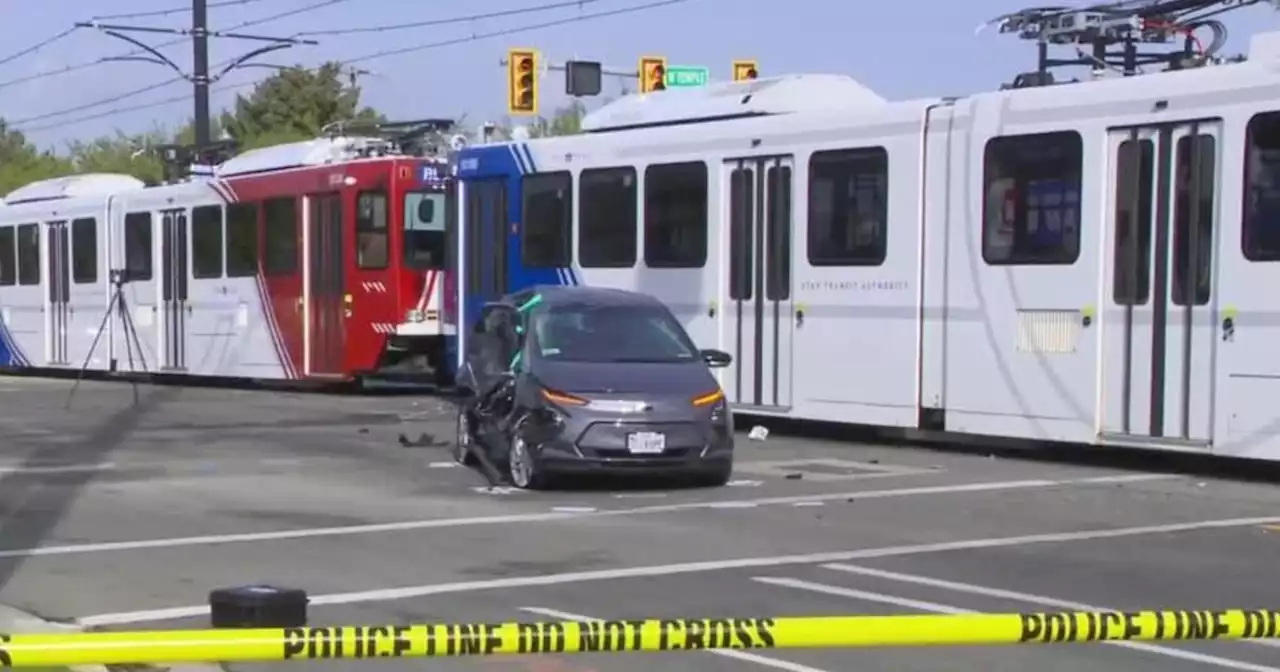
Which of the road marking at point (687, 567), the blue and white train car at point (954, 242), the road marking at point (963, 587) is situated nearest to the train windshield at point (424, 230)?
the blue and white train car at point (954, 242)

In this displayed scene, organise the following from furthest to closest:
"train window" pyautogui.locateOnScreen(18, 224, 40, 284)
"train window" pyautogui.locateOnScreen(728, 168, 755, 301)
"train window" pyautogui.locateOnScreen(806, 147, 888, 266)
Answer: "train window" pyautogui.locateOnScreen(18, 224, 40, 284)
"train window" pyautogui.locateOnScreen(728, 168, 755, 301)
"train window" pyautogui.locateOnScreen(806, 147, 888, 266)

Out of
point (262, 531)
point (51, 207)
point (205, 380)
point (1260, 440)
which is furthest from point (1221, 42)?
point (51, 207)

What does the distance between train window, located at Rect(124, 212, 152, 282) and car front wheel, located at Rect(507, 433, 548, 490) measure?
19362 mm

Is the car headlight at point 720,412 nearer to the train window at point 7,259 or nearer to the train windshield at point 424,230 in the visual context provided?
the train windshield at point 424,230

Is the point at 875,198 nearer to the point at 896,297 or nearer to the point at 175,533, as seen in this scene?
the point at 896,297

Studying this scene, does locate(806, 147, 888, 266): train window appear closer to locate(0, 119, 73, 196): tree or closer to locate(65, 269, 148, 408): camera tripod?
locate(65, 269, 148, 408): camera tripod

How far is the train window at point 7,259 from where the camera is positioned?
38469mm

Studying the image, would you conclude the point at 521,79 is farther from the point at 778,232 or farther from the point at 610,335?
the point at 610,335

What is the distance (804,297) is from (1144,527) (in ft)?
23.8

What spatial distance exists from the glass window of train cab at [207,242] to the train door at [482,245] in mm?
8244

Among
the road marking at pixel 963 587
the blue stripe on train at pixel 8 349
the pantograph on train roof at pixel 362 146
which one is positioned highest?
the pantograph on train roof at pixel 362 146

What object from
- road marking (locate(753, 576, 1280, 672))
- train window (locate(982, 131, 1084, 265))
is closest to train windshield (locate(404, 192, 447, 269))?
train window (locate(982, 131, 1084, 265))

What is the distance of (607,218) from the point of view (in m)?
22.4

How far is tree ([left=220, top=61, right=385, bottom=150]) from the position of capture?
8062 centimetres
